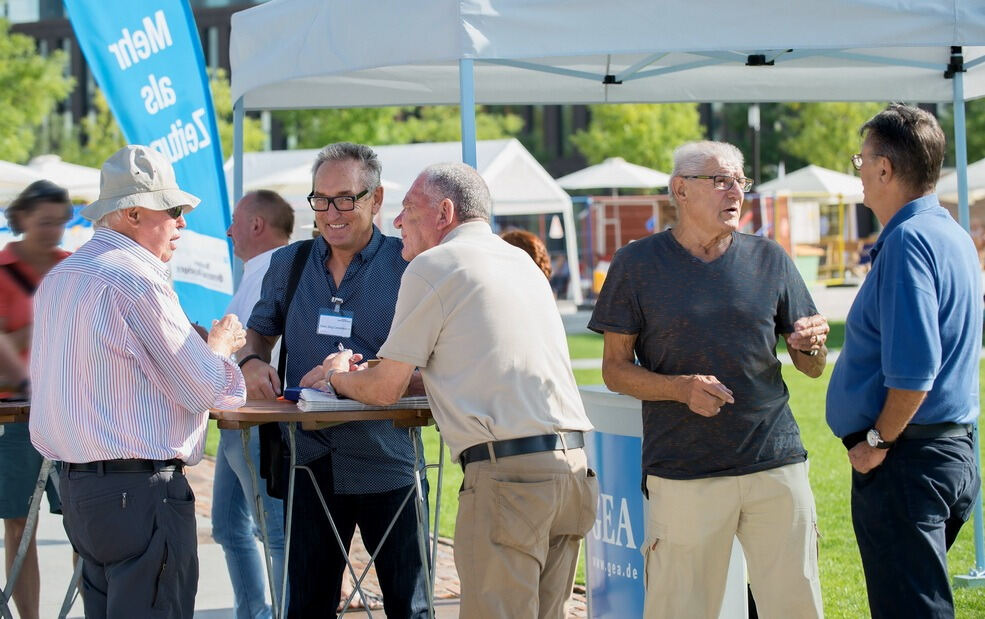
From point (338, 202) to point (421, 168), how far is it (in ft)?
57.3

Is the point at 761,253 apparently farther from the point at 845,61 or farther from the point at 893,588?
the point at 845,61

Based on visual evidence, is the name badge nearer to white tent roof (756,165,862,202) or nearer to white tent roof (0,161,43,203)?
white tent roof (0,161,43,203)

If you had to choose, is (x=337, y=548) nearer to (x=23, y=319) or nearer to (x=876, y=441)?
(x=23, y=319)

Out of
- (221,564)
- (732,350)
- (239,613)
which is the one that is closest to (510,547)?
(732,350)

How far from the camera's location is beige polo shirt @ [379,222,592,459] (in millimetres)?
3322

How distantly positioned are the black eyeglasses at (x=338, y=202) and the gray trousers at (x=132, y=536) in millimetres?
1100

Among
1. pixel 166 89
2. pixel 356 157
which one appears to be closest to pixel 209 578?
pixel 166 89

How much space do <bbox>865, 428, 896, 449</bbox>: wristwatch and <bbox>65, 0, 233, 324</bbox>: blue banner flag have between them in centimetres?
424

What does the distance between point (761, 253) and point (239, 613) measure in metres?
2.66

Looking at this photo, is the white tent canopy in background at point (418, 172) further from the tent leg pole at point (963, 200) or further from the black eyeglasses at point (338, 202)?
the black eyeglasses at point (338, 202)

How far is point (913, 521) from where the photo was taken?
342 cm

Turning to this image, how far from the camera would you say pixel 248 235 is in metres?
5.38

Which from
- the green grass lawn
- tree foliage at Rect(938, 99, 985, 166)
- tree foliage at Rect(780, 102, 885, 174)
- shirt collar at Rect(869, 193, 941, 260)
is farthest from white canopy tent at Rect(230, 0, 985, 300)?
tree foliage at Rect(938, 99, 985, 166)

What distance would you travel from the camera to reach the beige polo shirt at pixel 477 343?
332 centimetres
